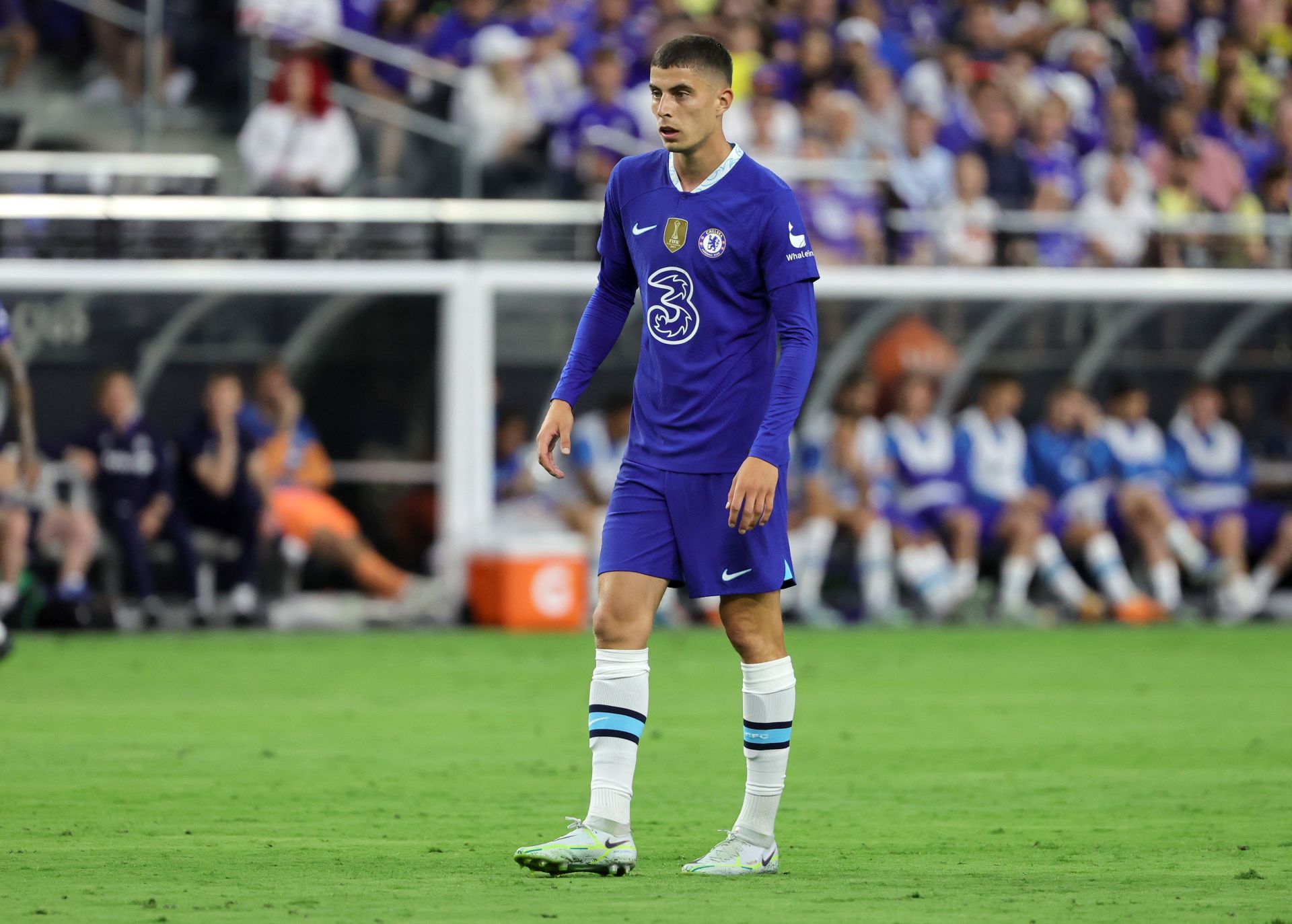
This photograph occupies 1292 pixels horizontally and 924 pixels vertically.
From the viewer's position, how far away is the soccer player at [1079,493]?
53.4 feet

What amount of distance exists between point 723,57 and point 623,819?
199 cm

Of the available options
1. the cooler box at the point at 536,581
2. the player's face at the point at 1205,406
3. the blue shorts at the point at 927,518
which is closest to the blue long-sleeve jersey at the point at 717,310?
the cooler box at the point at 536,581

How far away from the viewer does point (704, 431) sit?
213 inches

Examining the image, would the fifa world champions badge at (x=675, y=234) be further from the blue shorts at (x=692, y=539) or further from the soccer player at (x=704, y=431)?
the blue shorts at (x=692, y=539)

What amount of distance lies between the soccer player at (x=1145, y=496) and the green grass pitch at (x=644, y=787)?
11.0 ft

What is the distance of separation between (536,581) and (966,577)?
3442 millimetres

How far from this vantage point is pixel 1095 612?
1622 centimetres

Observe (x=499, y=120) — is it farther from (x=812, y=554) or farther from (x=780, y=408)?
(x=780, y=408)

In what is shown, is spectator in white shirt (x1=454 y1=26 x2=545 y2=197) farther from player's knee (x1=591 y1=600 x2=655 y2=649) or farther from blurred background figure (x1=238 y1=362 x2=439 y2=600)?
player's knee (x1=591 y1=600 x2=655 y2=649)

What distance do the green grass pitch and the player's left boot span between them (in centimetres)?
7

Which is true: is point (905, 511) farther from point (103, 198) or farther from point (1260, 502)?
point (103, 198)

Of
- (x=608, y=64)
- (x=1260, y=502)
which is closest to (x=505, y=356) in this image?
(x=608, y=64)

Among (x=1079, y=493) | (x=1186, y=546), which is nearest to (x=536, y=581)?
(x=1079, y=493)

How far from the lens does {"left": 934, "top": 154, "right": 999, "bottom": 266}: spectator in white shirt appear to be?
53.9 feet
